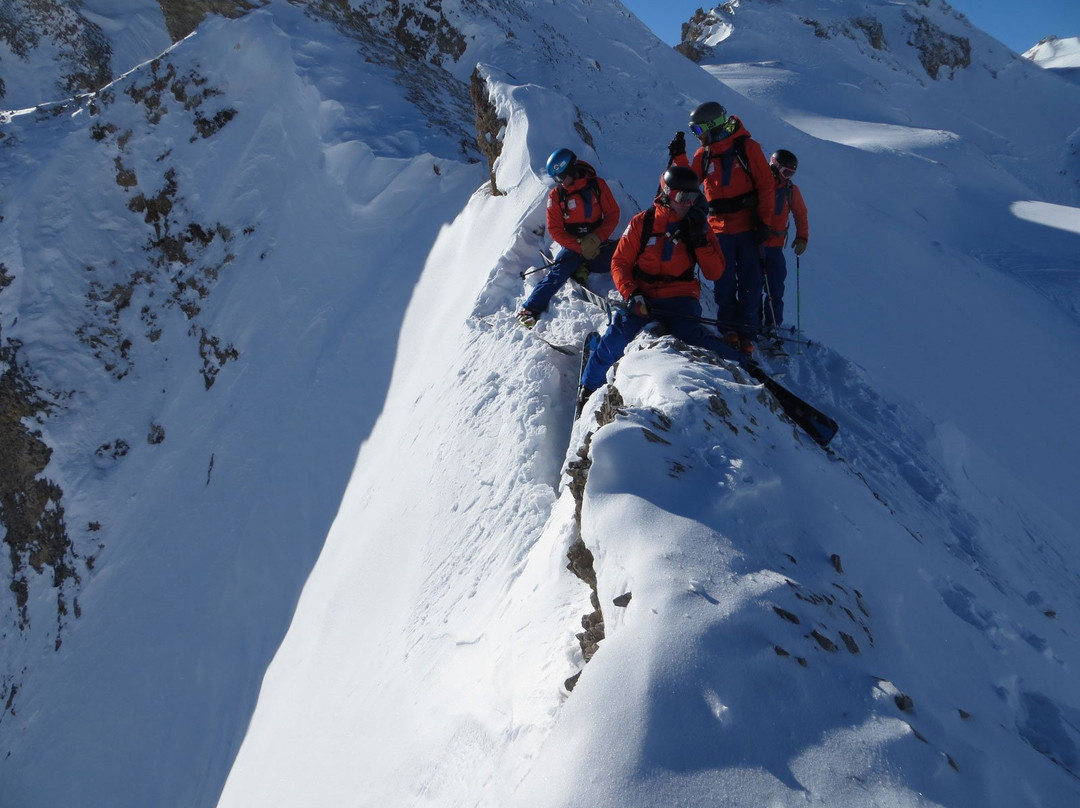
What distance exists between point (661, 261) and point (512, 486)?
236cm

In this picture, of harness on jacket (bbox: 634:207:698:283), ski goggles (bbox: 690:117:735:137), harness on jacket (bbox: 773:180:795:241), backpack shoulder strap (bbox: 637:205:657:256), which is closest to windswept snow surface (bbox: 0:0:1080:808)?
harness on jacket (bbox: 634:207:698:283)

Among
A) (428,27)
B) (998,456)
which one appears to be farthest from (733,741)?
(428,27)

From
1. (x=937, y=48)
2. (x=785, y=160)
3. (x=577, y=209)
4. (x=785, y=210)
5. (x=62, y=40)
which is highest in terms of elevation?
(x=937, y=48)

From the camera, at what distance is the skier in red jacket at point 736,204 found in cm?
653

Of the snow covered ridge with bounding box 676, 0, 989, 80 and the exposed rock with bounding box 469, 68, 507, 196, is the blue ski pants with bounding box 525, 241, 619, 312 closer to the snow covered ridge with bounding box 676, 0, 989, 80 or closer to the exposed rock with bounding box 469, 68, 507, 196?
the exposed rock with bounding box 469, 68, 507, 196

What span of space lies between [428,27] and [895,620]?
68.8 feet

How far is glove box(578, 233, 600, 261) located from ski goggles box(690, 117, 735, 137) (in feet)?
4.63

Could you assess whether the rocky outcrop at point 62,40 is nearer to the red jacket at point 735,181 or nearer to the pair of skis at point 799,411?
the red jacket at point 735,181

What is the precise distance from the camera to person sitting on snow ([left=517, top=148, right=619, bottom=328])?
7.00 meters

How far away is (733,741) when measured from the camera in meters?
2.42

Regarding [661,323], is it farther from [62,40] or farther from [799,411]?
[62,40]

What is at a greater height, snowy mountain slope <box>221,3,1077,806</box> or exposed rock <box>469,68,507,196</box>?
exposed rock <box>469,68,507,196</box>

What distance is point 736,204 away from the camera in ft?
22.2

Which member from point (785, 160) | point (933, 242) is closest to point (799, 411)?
point (785, 160)
